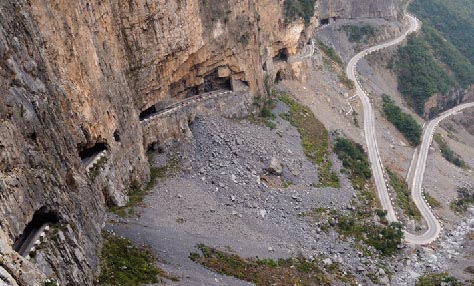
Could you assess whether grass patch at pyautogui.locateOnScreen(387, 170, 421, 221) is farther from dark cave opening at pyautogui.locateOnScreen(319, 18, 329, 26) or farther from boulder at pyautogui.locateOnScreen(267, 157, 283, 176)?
dark cave opening at pyautogui.locateOnScreen(319, 18, 329, 26)

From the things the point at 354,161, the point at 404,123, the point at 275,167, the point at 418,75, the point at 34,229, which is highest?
the point at 34,229

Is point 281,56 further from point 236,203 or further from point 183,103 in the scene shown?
point 236,203

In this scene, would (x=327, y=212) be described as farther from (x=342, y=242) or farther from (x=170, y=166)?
(x=170, y=166)

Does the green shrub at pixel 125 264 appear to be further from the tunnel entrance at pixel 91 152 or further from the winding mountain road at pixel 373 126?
the winding mountain road at pixel 373 126

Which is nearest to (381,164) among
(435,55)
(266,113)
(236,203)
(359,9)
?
(266,113)

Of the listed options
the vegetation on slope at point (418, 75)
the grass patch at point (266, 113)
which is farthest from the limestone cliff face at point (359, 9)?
the grass patch at point (266, 113)

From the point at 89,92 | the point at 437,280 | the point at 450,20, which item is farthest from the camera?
the point at 450,20
